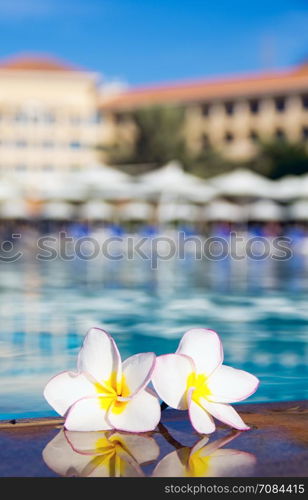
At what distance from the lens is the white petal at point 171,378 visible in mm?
1990

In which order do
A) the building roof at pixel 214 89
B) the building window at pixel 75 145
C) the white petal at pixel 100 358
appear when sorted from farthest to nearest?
the building window at pixel 75 145, the building roof at pixel 214 89, the white petal at pixel 100 358

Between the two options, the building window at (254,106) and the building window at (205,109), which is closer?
the building window at (254,106)

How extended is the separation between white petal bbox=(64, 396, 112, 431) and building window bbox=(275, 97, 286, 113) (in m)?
46.4

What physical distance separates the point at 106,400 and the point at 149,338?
147 inches

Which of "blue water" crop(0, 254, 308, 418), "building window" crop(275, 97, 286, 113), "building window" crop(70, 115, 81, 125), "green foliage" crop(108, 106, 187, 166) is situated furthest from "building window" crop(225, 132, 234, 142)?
"blue water" crop(0, 254, 308, 418)

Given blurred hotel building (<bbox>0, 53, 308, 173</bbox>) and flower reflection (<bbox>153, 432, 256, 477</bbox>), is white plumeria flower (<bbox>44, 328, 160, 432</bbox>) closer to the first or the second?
flower reflection (<bbox>153, 432, 256, 477</bbox>)

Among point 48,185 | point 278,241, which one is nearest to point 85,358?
point 48,185

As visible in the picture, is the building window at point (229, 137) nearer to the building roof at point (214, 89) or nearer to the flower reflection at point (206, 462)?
the building roof at point (214, 89)

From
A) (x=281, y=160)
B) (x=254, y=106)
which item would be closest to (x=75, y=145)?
(x=254, y=106)

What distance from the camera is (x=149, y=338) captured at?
575 centimetres

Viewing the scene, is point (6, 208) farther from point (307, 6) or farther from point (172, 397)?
point (172, 397)

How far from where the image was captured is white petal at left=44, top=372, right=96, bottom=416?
200 cm

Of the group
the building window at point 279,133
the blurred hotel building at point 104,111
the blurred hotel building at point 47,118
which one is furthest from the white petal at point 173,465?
the blurred hotel building at point 47,118

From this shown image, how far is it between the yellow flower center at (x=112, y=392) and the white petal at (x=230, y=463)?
0.31 metres
